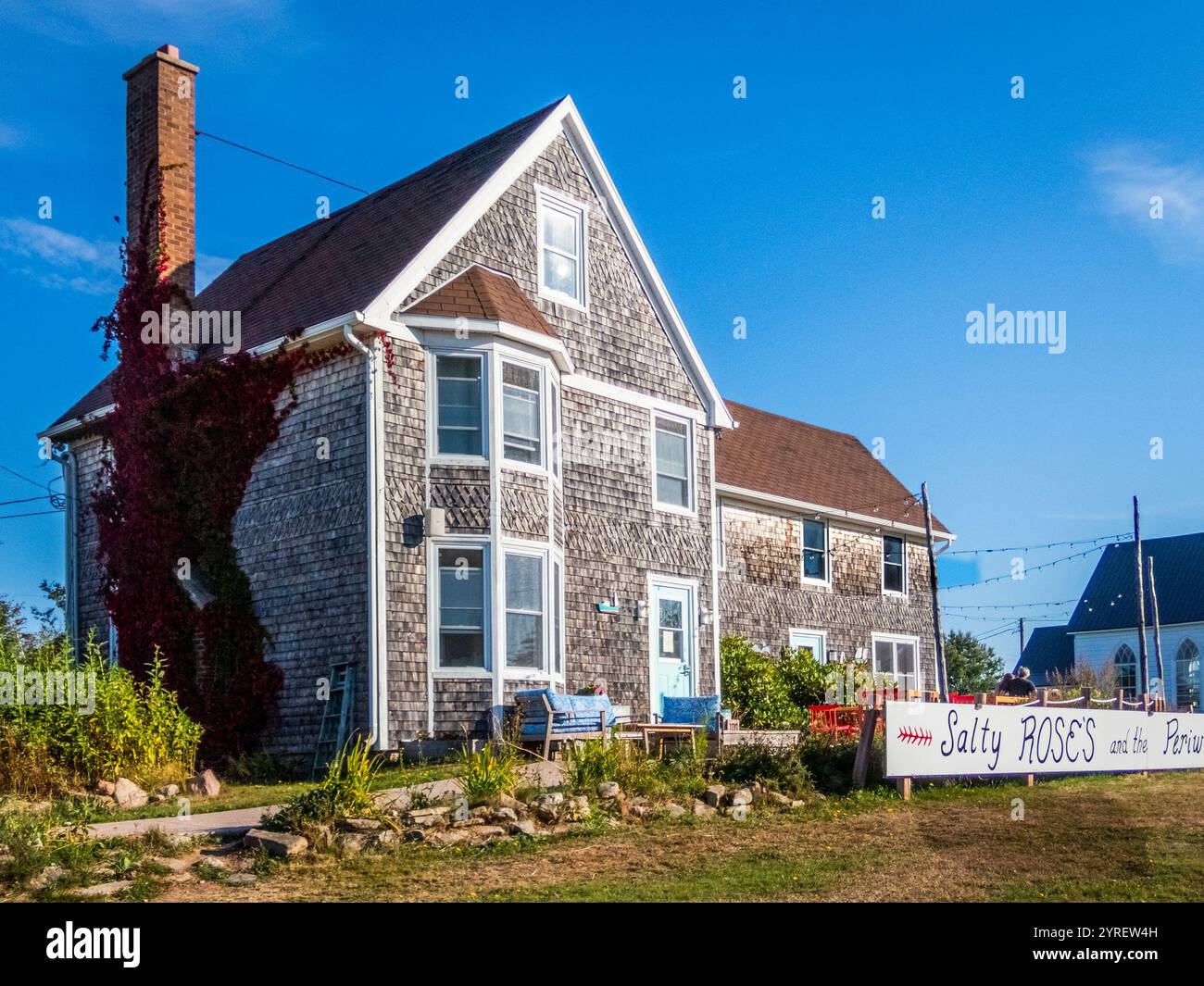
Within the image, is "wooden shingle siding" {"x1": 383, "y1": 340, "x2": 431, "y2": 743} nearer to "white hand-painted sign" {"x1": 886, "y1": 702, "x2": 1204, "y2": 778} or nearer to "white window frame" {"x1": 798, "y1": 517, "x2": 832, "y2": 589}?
"white hand-painted sign" {"x1": 886, "y1": 702, "x2": 1204, "y2": 778}

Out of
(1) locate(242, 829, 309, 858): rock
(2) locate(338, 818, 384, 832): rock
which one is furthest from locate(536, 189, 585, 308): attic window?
(1) locate(242, 829, 309, 858): rock

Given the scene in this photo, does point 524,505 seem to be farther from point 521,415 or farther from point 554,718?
point 554,718

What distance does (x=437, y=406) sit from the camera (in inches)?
750

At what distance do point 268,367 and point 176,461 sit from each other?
2143mm

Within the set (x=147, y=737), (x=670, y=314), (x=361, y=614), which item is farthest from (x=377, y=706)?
(x=670, y=314)

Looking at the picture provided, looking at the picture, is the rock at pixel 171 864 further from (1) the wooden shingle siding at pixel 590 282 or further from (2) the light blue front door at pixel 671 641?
(2) the light blue front door at pixel 671 641

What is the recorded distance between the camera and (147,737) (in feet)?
54.3

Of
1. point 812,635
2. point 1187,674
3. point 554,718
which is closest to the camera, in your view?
point 554,718

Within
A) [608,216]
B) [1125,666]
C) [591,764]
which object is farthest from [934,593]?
[1125,666]

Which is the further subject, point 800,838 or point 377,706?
point 377,706

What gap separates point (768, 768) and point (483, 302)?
754cm

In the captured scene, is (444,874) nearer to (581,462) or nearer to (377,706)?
(377,706)

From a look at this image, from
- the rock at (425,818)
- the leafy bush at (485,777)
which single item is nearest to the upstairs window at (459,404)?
the leafy bush at (485,777)
